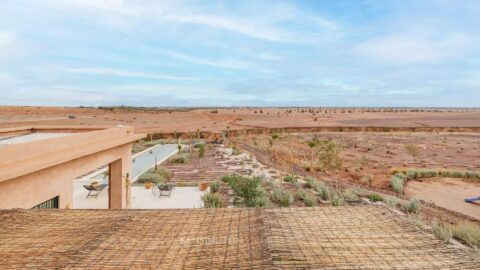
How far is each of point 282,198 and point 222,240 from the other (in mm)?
9370

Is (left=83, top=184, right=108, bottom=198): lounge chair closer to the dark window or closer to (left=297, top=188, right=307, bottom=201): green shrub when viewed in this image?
the dark window

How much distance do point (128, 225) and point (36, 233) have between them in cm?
129

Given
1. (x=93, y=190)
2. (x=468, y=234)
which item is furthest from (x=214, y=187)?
(x=468, y=234)

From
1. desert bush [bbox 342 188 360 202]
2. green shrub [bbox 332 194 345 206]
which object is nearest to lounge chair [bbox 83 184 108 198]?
green shrub [bbox 332 194 345 206]

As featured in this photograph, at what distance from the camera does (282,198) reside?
14.4 m

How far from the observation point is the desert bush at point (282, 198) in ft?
46.3

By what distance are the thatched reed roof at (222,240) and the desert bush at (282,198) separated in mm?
7315

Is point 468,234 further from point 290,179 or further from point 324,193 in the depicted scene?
point 290,179

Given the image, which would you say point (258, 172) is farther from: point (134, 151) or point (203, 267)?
point (203, 267)

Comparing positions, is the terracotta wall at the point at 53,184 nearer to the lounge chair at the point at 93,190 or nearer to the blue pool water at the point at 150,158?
the lounge chair at the point at 93,190

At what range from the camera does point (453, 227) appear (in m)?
11.4

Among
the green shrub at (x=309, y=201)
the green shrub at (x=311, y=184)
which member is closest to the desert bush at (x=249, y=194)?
the green shrub at (x=309, y=201)

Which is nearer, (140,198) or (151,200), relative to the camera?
(151,200)

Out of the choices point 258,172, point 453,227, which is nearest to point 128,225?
point 453,227
